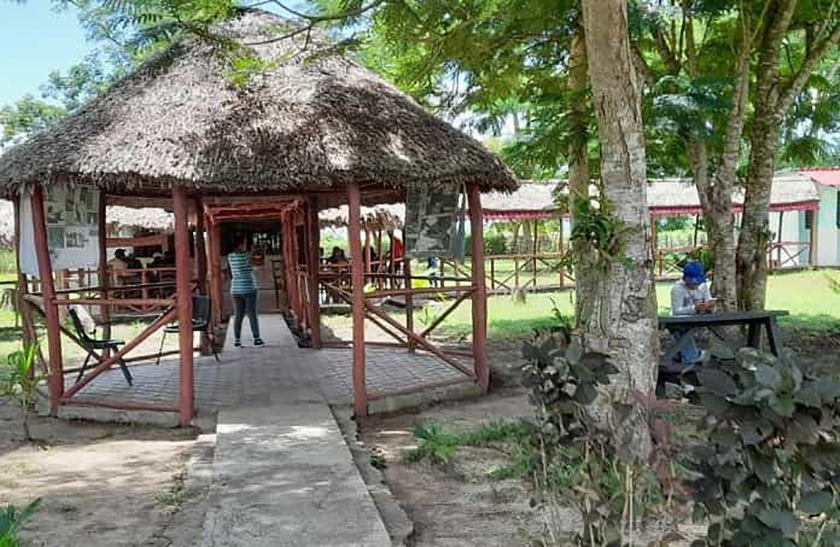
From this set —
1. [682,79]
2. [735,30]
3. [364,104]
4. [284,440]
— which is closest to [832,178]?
[735,30]

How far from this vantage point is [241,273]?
424 inches

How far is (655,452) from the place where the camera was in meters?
3.27

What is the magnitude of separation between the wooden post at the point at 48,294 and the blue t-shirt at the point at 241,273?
3.46 meters

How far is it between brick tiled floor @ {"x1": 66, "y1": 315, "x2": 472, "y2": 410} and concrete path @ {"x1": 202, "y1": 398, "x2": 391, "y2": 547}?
1.22 m

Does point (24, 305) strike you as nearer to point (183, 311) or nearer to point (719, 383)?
point (183, 311)

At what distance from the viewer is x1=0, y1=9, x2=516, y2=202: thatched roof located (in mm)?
6715

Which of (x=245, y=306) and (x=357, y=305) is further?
(x=245, y=306)

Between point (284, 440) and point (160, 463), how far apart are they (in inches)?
39.2

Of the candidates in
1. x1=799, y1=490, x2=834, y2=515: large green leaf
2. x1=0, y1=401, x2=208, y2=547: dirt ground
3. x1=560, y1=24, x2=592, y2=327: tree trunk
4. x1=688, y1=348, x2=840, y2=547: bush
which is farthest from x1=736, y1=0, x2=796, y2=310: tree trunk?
x1=799, y1=490, x2=834, y2=515: large green leaf

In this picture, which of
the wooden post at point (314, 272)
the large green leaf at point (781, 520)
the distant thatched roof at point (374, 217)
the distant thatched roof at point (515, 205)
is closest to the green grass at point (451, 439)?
the large green leaf at point (781, 520)

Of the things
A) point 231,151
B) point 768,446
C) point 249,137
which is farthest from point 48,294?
point 768,446

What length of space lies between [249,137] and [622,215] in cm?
391

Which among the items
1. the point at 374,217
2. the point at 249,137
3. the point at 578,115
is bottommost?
the point at 374,217

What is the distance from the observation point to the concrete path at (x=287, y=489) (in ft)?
12.7
